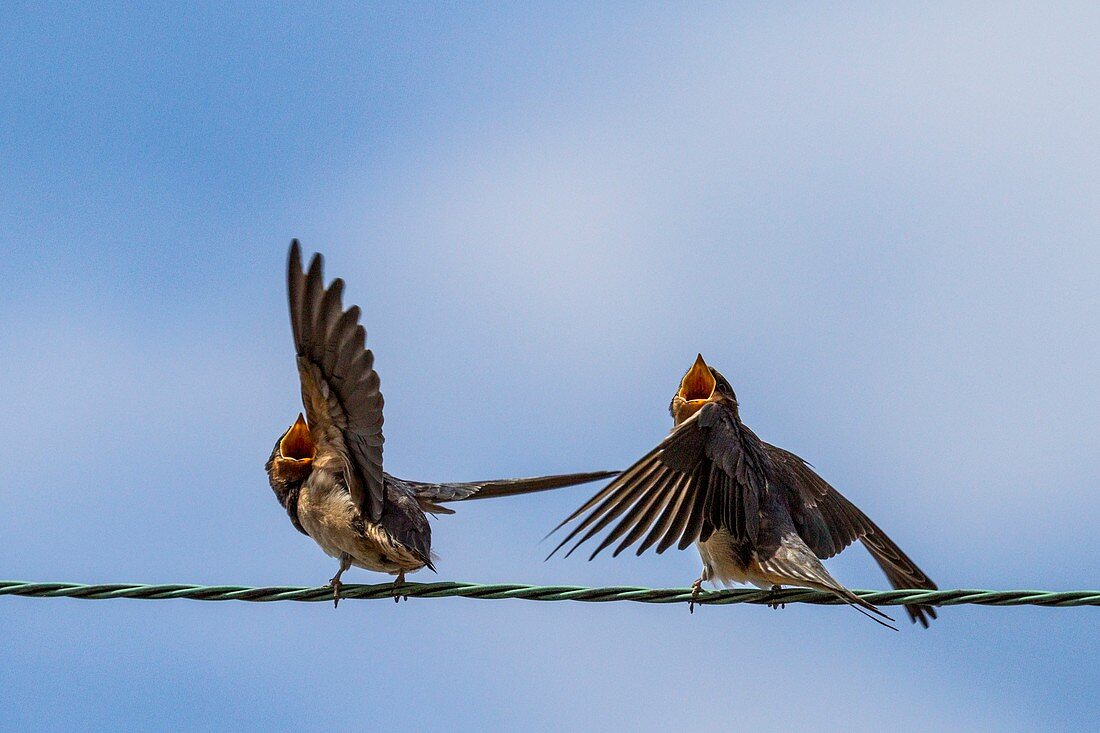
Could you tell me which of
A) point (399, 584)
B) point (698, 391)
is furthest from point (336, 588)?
point (698, 391)

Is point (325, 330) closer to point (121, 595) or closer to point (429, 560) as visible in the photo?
point (429, 560)

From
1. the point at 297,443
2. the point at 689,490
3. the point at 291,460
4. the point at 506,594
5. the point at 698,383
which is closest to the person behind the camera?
the point at 506,594

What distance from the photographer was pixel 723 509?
7820mm

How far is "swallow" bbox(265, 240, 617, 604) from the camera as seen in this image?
752 centimetres

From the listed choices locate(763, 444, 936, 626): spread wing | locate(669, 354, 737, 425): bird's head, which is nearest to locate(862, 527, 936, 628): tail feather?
locate(763, 444, 936, 626): spread wing

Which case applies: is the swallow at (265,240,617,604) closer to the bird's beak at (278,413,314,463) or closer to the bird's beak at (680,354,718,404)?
the bird's beak at (278,413,314,463)

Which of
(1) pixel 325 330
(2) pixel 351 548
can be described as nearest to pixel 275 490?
(2) pixel 351 548

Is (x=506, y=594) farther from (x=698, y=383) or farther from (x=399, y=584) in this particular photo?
(x=698, y=383)

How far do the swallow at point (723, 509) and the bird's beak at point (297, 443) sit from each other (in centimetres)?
222

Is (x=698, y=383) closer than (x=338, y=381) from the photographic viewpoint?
No

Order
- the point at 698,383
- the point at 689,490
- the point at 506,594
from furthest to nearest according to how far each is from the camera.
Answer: the point at 698,383 < the point at 689,490 < the point at 506,594

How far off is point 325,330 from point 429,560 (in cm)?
130

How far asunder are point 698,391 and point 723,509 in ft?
5.22

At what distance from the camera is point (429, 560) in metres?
7.76
